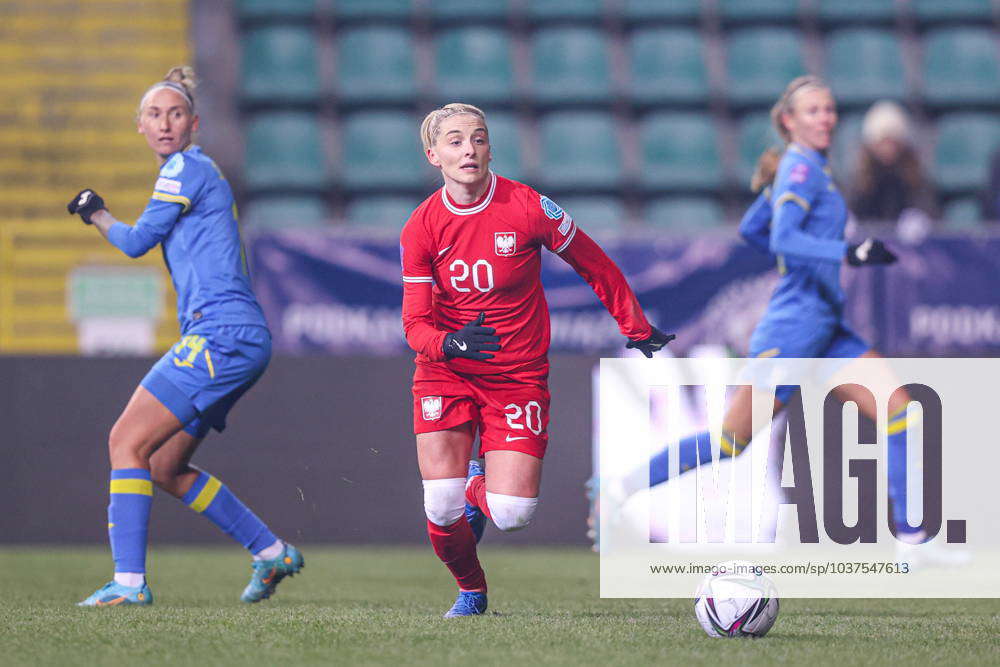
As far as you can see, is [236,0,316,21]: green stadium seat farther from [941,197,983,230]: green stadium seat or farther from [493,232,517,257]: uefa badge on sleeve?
[493,232,517,257]: uefa badge on sleeve

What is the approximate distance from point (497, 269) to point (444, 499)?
75 centimetres

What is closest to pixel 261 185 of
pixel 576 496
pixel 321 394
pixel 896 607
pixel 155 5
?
pixel 155 5

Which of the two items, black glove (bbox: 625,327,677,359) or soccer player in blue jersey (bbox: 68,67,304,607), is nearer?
black glove (bbox: 625,327,677,359)

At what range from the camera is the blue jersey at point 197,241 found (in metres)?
5.30

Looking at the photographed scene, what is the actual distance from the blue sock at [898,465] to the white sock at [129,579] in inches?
121

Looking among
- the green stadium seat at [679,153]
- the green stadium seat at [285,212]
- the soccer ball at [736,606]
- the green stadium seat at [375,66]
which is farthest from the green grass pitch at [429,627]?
the green stadium seat at [375,66]

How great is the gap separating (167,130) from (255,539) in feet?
5.04

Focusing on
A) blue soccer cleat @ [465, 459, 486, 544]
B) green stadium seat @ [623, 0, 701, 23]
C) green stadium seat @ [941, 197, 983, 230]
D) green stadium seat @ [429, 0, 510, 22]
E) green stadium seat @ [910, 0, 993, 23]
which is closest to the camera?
blue soccer cleat @ [465, 459, 486, 544]

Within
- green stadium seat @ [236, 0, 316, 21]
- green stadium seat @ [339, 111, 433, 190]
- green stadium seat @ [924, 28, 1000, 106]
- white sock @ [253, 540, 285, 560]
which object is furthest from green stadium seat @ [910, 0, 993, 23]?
white sock @ [253, 540, 285, 560]

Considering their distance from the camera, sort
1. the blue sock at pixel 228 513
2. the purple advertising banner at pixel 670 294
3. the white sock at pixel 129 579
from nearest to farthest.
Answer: the white sock at pixel 129 579
the blue sock at pixel 228 513
the purple advertising banner at pixel 670 294

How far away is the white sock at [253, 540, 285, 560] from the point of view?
18.0 feet

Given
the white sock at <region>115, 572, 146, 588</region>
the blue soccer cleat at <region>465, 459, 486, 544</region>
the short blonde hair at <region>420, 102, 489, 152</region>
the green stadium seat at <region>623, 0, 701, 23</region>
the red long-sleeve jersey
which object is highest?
the green stadium seat at <region>623, 0, 701, 23</region>

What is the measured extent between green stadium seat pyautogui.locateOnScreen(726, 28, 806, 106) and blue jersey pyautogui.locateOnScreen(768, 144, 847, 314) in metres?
5.81

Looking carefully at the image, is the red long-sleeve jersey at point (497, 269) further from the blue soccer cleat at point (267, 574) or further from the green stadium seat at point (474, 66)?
the green stadium seat at point (474, 66)
